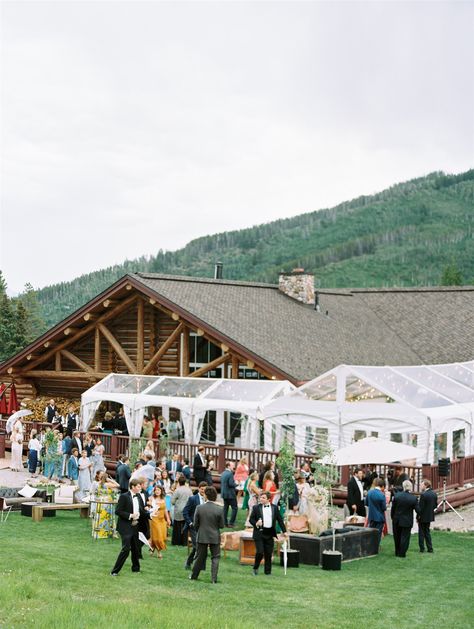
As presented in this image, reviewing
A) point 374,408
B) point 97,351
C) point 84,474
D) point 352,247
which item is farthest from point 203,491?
point 352,247

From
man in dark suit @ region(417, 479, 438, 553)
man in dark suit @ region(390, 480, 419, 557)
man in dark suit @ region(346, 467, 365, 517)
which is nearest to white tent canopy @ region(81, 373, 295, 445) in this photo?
man in dark suit @ region(346, 467, 365, 517)

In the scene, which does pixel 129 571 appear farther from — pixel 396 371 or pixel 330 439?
pixel 396 371

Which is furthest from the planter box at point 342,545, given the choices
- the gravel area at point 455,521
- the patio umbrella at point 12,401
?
the patio umbrella at point 12,401

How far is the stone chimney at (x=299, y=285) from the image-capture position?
37.2 metres

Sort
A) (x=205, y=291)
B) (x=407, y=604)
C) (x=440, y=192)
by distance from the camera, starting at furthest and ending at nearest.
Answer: (x=440, y=192) → (x=205, y=291) → (x=407, y=604)

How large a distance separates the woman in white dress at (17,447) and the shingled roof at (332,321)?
251 inches

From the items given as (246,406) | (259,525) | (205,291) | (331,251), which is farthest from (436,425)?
(331,251)

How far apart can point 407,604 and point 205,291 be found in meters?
22.0

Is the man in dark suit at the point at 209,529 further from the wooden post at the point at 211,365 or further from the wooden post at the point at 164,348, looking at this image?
the wooden post at the point at 164,348

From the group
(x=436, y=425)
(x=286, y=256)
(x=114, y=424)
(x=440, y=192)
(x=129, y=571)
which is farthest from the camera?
(x=440, y=192)

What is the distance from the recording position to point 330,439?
25.6 meters

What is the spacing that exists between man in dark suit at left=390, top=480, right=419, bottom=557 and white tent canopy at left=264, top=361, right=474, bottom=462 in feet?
21.3

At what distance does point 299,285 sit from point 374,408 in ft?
42.7

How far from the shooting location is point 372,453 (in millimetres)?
19281
